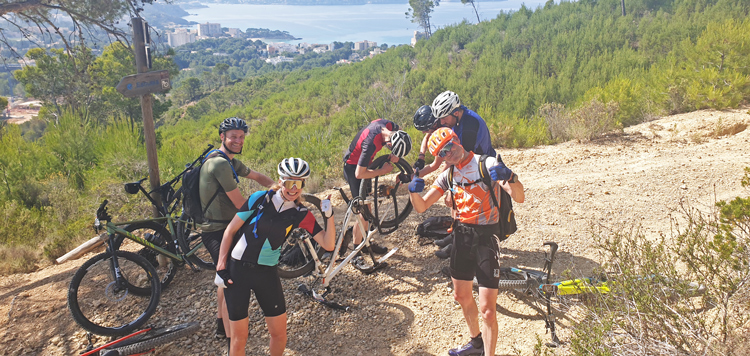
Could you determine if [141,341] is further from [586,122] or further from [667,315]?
[586,122]

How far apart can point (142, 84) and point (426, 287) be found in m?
3.56

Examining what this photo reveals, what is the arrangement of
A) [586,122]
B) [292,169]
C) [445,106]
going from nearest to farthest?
[292,169] < [445,106] < [586,122]

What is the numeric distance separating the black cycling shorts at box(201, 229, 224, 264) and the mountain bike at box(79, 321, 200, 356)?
0.86 metres

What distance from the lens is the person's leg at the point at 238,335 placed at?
124 inches

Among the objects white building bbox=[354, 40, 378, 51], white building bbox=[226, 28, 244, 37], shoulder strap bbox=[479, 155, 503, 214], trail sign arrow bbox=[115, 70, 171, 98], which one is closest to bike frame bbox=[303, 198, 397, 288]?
shoulder strap bbox=[479, 155, 503, 214]

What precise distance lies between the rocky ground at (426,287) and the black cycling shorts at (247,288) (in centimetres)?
99

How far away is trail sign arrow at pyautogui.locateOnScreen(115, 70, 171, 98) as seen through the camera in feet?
13.8

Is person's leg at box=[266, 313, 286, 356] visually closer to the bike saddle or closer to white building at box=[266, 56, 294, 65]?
the bike saddle

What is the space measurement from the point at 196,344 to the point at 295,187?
2.03 m

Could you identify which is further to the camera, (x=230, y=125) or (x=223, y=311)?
(x=230, y=125)

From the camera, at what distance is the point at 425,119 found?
4.63 metres

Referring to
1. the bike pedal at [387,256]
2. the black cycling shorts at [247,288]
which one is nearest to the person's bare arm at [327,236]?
the black cycling shorts at [247,288]

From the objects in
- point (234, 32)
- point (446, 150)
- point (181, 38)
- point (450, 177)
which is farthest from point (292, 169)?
point (234, 32)

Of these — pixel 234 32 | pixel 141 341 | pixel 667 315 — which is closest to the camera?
pixel 667 315
